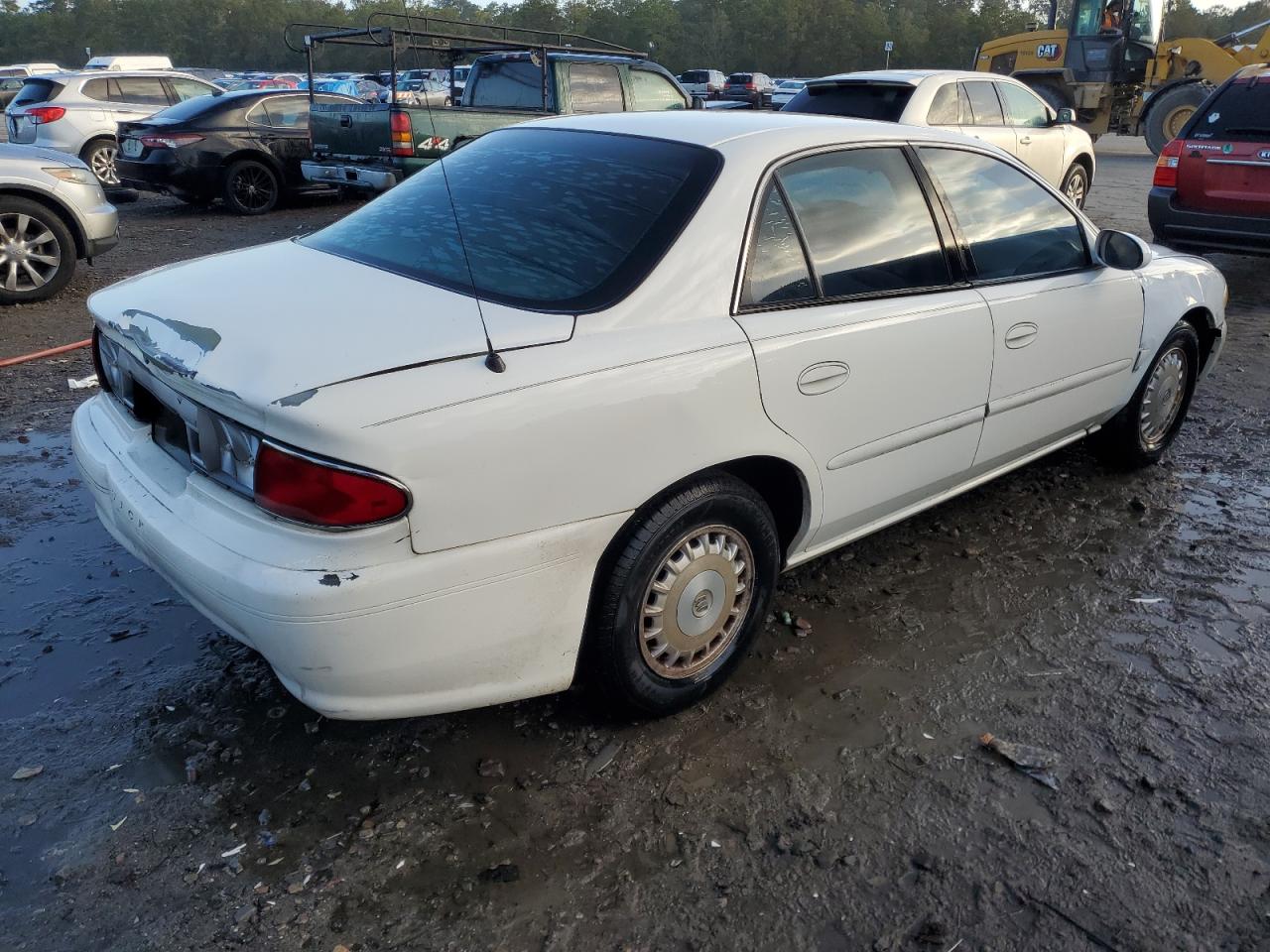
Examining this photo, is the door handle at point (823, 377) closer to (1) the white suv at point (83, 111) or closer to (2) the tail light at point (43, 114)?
(1) the white suv at point (83, 111)

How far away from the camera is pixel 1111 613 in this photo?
3.39m

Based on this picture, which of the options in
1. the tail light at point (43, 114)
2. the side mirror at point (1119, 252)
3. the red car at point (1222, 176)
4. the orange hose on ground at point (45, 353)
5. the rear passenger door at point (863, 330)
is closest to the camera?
the rear passenger door at point (863, 330)

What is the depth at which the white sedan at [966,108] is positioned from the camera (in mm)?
8398

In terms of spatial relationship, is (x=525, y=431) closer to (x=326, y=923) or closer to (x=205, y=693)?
(x=326, y=923)

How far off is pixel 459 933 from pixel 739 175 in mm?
2060

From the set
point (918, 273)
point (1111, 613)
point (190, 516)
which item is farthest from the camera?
point (1111, 613)

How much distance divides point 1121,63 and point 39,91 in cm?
1797

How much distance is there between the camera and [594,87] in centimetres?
1091

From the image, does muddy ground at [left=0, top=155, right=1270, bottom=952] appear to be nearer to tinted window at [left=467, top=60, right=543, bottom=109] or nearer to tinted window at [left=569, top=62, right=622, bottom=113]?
tinted window at [left=467, top=60, right=543, bottom=109]

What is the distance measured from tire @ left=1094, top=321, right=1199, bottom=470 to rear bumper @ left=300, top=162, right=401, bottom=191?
7334 millimetres

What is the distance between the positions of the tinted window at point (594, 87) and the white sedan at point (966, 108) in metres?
2.74

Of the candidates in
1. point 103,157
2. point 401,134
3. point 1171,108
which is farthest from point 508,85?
point 1171,108

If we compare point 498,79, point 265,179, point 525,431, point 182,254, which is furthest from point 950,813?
point 265,179

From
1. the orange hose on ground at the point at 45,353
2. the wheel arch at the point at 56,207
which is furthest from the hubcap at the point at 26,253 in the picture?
the orange hose on ground at the point at 45,353
